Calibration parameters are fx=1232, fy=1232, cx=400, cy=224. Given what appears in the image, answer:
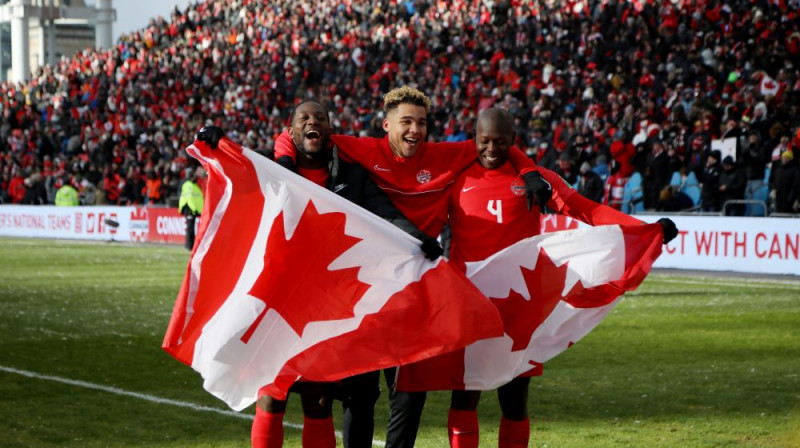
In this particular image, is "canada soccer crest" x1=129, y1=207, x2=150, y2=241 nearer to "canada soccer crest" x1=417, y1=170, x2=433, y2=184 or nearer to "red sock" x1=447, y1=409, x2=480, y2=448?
"canada soccer crest" x1=417, y1=170, x2=433, y2=184

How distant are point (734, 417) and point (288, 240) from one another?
339cm

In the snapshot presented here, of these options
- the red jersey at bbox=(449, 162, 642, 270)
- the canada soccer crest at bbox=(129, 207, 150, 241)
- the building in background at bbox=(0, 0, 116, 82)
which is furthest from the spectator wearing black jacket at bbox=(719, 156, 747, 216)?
the building in background at bbox=(0, 0, 116, 82)

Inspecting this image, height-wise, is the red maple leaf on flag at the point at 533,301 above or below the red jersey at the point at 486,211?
below

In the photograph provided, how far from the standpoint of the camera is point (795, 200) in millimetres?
17047

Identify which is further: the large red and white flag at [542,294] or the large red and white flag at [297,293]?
the large red and white flag at [542,294]

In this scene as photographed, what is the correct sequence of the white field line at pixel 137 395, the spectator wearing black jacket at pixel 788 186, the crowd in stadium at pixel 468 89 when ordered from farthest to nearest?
1. the crowd in stadium at pixel 468 89
2. the spectator wearing black jacket at pixel 788 186
3. the white field line at pixel 137 395

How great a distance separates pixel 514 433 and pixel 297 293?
46.6 inches

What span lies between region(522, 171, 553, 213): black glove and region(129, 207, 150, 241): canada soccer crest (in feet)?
80.1

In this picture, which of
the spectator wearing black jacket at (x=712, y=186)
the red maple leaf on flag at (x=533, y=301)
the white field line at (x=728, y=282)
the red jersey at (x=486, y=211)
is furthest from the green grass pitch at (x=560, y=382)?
the spectator wearing black jacket at (x=712, y=186)

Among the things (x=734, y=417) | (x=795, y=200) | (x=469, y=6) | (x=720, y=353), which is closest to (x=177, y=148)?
(x=469, y=6)

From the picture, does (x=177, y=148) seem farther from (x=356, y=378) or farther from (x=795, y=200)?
(x=356, y=378)

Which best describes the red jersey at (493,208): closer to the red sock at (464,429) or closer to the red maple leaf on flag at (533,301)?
the red maple leaf on flag at (533,301)

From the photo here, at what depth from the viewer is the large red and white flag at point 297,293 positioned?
17.3 ft

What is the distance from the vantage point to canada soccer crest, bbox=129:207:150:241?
95.9 ft
